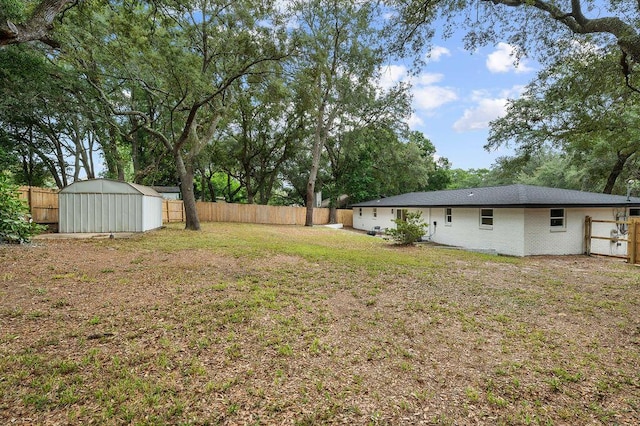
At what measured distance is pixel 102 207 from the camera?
11.4 metres

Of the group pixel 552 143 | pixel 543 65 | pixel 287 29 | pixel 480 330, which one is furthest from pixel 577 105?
pixel 480 330

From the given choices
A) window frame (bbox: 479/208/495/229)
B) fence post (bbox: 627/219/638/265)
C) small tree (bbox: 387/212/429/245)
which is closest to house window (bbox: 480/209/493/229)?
window frame (bbox: 479/208/495/229)

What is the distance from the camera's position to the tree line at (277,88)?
7223 millimetres

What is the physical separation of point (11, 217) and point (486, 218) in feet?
52.4

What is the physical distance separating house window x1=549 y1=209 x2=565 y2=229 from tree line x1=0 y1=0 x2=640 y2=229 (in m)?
3.15

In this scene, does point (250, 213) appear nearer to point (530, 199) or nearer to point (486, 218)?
point (486, 218)

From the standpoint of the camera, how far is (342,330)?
3768 mm

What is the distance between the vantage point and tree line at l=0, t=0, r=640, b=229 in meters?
7.22

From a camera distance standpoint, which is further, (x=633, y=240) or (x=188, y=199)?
(x=188, y=199)

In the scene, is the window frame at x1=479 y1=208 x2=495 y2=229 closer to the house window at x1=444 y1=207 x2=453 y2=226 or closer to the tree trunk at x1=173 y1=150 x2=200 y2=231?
the house window at x1=444 y1=207 x2=453 y2=226

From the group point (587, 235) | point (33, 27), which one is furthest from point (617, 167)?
point (33, 27)

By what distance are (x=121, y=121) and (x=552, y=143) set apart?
955 inches

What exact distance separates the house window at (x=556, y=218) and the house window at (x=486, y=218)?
2019mm

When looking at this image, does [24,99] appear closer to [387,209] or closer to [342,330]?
[342,330]
